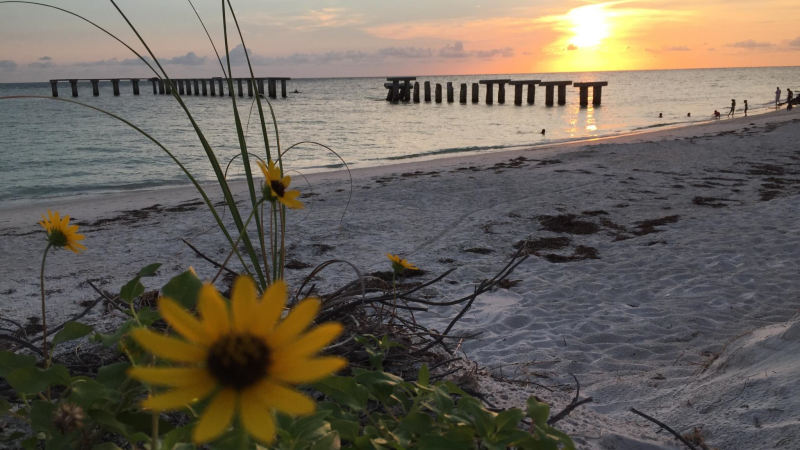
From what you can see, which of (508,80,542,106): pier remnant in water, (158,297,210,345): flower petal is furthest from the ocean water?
(158,297,210,345): flower petal

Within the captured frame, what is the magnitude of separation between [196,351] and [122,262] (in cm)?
466

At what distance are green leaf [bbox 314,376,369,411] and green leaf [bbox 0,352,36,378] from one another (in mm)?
493

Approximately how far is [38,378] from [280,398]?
2.17 ft

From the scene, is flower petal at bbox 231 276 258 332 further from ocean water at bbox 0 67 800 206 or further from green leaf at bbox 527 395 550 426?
ocean water at bbox 0 67 800 206

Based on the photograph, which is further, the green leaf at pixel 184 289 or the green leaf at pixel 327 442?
the green leaf at pixel 184 289

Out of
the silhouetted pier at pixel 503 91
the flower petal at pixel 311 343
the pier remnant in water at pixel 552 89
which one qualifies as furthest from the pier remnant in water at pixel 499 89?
the flower petal at pixel 311 343

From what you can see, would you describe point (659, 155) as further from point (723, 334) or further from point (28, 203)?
point (28, 203)

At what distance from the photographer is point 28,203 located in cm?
937

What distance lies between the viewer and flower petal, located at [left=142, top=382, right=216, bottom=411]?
0.43 m

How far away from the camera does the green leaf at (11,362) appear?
0.95 m

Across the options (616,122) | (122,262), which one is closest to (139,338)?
(122,262)

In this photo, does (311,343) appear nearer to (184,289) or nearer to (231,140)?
(184,289)

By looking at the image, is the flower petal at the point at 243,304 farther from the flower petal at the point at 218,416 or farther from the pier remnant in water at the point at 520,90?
the pier remnant in water at the point at 520,90

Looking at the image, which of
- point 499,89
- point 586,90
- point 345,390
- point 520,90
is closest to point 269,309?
point 345,390
